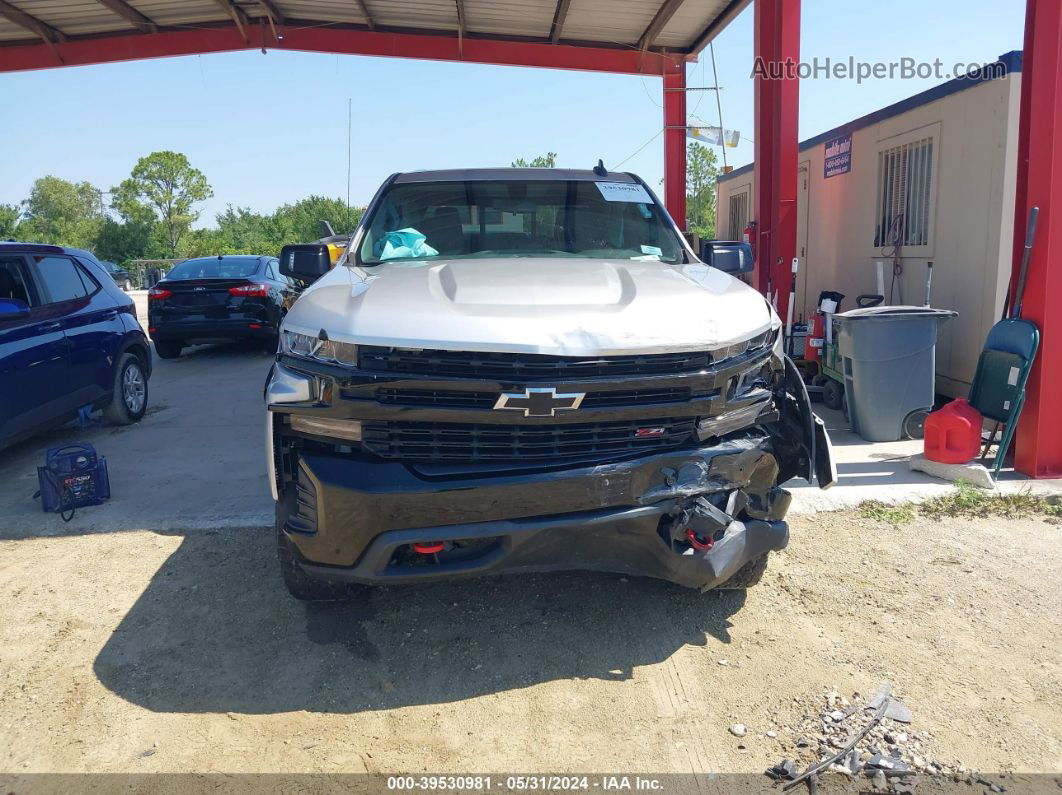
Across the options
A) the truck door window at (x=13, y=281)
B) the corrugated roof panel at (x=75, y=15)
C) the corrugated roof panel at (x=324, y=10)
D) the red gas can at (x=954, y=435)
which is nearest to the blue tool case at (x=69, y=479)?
the truck door window at (x=13, y=281)

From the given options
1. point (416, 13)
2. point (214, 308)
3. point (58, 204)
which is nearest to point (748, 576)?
point (214, 308)

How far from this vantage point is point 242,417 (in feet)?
26.4

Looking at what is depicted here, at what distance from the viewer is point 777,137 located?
858cm

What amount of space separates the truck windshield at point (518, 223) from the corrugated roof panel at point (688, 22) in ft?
23.7

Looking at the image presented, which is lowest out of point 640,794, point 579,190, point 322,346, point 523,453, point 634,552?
point 640,794

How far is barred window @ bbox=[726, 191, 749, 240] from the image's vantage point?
13695mm

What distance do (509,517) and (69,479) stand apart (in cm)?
361

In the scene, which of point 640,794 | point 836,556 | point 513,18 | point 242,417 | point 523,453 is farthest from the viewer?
point 513,18

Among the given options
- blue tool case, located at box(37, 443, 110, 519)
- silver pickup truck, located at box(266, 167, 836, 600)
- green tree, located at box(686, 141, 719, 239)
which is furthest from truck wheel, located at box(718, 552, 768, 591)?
green tree, located at box(686, 141, 719, 239)

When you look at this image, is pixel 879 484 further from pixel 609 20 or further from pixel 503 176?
pixel 609 20

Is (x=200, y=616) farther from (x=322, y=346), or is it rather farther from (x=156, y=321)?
(x=156, y=321)

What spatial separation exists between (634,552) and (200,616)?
2.09 m

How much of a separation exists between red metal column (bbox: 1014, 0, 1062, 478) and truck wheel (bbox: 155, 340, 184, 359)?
11.0 meters

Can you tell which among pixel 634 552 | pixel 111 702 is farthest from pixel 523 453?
pixel 111 702
